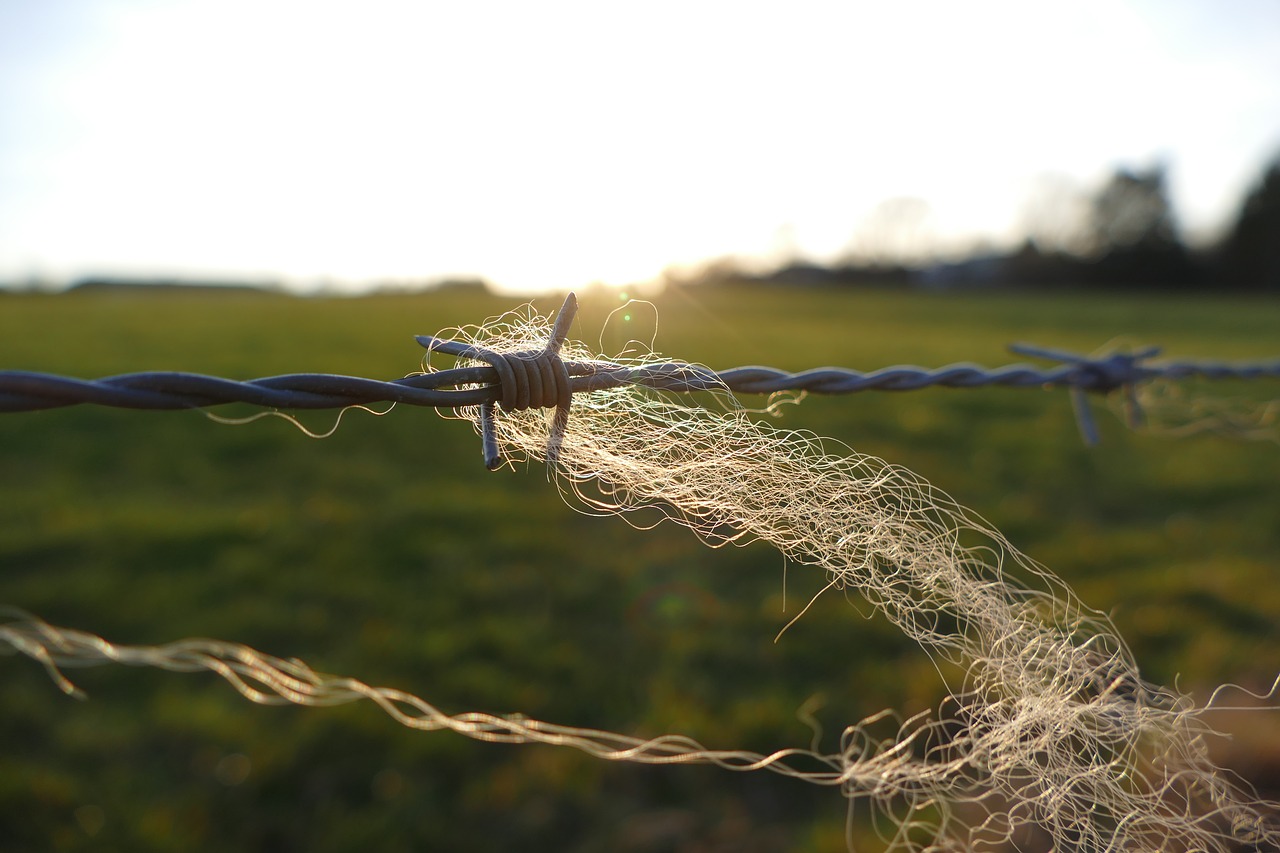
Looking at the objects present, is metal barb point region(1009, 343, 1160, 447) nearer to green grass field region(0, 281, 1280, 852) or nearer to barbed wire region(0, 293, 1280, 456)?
barbed wire region(0, 293, 1280, 456)

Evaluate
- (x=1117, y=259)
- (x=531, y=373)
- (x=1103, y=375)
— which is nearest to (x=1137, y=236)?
(x=1117, y=259)

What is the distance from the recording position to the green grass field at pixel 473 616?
121 inches

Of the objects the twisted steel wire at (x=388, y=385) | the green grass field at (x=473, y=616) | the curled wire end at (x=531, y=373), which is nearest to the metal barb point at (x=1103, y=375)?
the twisted steel wire at (x=388, y=385)

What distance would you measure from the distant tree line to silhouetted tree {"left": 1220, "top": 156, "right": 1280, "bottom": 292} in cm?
6

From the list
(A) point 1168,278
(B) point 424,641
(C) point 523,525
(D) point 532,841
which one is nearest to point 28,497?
(C) point 523,525

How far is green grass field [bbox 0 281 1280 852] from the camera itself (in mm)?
3076

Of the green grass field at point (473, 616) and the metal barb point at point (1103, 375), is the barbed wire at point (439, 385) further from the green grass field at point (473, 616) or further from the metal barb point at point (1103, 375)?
the metal barb point at point (1103, 375)

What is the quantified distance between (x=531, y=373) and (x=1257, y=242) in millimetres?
66242

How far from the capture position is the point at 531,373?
4.50 feet

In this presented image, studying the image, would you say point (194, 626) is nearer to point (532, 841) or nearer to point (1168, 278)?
point (532, 841)

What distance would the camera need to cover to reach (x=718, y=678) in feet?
13.4

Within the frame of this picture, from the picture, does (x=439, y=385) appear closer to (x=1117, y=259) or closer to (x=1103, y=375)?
(x=1103, y=375)

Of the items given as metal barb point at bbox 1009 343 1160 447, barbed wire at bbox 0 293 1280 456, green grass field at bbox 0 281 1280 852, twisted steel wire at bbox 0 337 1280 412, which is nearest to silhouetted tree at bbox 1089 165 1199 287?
green grass field at bbox 0 281 1280 852

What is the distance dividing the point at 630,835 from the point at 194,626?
2.88 metres
